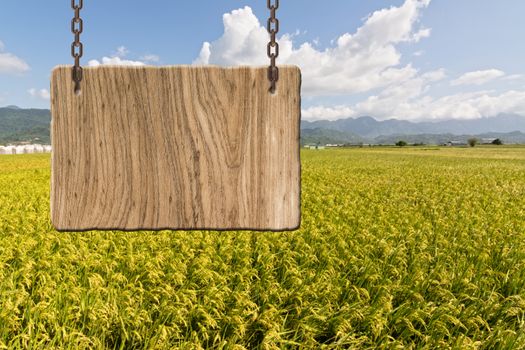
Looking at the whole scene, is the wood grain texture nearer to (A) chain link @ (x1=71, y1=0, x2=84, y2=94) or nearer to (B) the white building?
(A) chain link @ (x1=71, y1=0, x2=84, y2=94)

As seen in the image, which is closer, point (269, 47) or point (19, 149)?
point (269, 47)

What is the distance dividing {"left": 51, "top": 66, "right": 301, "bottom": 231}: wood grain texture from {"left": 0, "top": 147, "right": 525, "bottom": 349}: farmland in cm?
194

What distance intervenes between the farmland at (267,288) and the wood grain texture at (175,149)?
194cm

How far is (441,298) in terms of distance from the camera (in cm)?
498

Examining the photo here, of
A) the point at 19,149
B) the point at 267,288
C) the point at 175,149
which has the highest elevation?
the point at 19,149

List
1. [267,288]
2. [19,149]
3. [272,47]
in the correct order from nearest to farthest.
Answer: [272,47], [267,288], [19,149]

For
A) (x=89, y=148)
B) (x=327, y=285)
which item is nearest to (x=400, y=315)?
(x=327, y=285)

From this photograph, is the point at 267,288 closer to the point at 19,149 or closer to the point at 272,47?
the point at 272,47

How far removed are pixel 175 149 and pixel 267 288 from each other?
10.8ft

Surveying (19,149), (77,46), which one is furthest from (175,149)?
(19,149)

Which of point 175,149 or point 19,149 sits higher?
point 19,149

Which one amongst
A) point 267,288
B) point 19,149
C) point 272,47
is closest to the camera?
point 272,47

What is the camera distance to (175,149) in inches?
90.7

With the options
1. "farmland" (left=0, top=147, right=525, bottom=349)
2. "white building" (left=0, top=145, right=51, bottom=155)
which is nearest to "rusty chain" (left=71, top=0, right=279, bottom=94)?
"farmland" (left=0, top=147, right=525, bottom=349)
